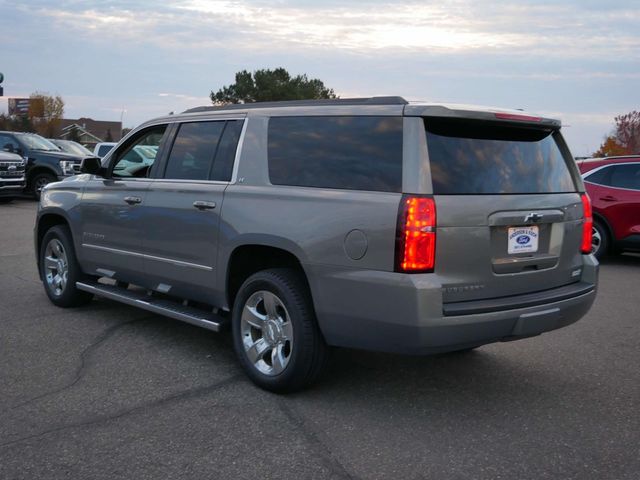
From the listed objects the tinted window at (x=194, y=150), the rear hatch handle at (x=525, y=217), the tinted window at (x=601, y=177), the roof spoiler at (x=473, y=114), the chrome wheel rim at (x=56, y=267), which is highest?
the roof spoiler at (x=473, y=114)

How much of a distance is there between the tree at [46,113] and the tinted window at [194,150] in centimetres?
9430

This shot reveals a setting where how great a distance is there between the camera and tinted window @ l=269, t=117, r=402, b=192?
4074mm

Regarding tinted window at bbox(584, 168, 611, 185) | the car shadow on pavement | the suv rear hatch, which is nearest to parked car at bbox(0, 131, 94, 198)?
tinted window at bbox(584, 168, 611, 185)

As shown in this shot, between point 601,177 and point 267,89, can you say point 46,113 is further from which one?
point 601,177

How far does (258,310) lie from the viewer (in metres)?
4.78

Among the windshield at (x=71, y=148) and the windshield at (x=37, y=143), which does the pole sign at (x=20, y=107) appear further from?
the windshield at (x=37, y=143)

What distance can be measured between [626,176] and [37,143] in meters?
16.4

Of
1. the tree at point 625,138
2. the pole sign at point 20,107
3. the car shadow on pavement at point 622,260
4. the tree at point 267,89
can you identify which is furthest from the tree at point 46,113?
the car shadow on pavement at point 622,260

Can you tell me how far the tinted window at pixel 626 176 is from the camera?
35.1 ft

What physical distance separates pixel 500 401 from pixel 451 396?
1.00ft

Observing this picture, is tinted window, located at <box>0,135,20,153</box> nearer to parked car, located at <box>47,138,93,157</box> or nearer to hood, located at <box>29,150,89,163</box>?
hood, located at <box>29,150,89,163</box>

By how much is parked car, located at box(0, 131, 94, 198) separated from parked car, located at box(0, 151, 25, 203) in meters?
1.07

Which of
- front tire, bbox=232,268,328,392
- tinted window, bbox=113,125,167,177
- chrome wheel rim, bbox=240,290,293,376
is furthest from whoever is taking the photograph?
tinted window, bbox=113,125,167,177

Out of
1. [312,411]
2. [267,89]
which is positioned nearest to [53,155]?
[312,411]
